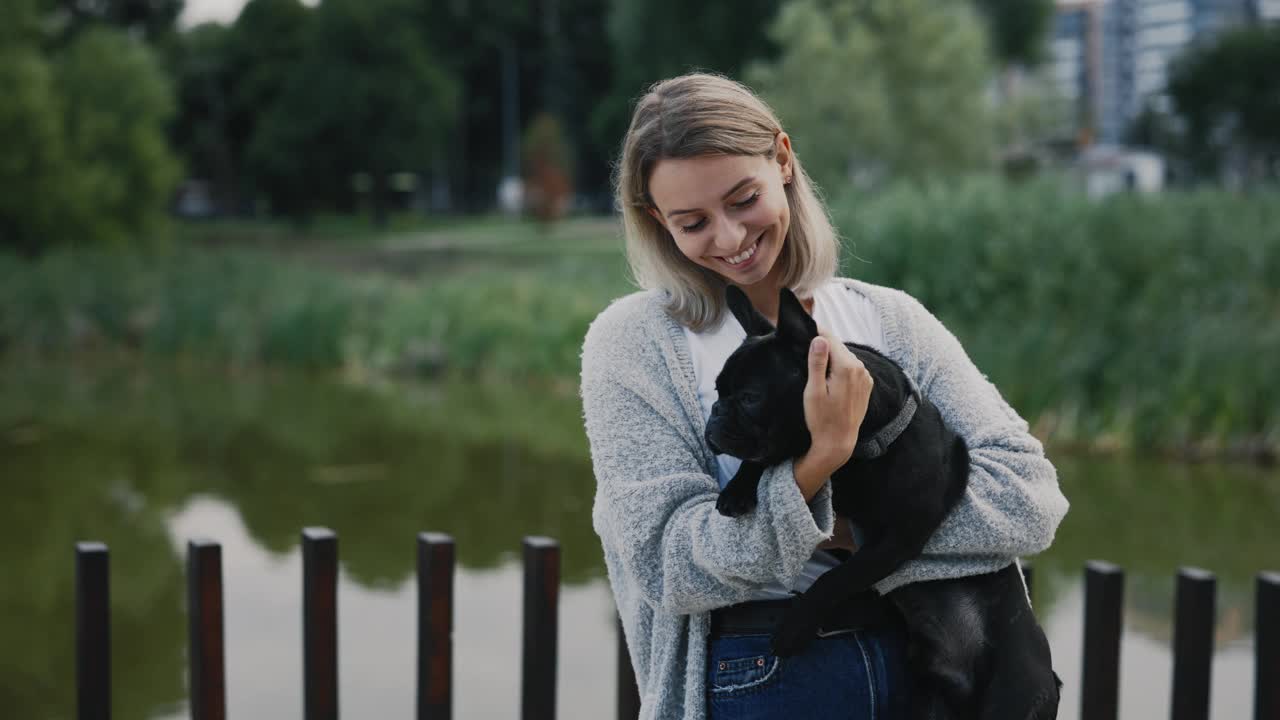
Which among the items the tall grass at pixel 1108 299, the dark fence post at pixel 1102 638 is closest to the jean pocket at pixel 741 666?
the dark fence post at pixel 1102 638

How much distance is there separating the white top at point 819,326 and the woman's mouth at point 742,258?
0.08 m

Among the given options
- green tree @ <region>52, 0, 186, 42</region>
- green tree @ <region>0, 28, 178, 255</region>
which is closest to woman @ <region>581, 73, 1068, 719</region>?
green tree @ <region>0, 28, 178, 255</region>

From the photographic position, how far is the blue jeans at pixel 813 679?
1646 mm

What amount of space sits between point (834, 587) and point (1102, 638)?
49.5 inches

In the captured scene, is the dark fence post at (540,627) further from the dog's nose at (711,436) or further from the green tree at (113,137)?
the green tree at (113,137)

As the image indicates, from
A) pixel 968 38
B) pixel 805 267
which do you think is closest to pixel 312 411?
pixel 805 267

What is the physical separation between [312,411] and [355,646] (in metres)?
5.53

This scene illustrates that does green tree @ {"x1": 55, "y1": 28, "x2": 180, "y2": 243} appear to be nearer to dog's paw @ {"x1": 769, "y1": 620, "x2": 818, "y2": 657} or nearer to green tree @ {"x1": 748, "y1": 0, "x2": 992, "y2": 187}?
green tree @ {"x1": 748, "y1": 0, "x2": 992, "y2": 187}

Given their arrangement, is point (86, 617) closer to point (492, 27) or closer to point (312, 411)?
point (312, 411)

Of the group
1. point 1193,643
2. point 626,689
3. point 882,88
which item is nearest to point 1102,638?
point 1193,643

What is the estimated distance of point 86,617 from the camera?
252 cm

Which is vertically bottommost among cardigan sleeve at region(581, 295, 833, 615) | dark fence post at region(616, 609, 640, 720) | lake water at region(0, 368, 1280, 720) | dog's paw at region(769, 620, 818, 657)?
lake water at region(0, 368, 1280, 720)

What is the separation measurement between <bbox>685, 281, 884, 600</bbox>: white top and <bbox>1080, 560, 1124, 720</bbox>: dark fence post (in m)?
1.01

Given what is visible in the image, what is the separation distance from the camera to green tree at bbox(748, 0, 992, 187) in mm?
19891
